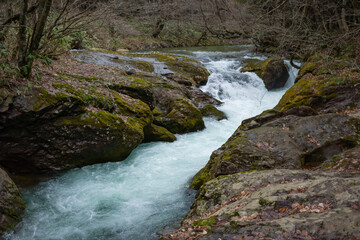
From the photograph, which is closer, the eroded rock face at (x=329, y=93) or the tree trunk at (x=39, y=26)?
the tree trunk at (x=39, y=26)

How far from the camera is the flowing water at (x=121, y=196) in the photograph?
4.76 m

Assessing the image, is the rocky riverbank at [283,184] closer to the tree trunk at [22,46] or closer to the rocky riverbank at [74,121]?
the rocky riverbank at [74,121]

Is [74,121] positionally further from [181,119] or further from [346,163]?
[346,163]

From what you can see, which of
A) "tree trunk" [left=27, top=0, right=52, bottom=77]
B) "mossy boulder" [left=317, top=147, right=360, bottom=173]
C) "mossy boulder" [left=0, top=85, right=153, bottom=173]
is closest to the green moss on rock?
"mossy boulder" [left=317, top=147, right=360, bottom=173]

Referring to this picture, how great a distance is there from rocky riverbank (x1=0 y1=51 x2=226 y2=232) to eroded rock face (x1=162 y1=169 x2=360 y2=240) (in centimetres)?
360

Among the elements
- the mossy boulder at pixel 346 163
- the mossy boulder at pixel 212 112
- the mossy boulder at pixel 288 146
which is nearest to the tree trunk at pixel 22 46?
the mossy boulder at pixel 288 146

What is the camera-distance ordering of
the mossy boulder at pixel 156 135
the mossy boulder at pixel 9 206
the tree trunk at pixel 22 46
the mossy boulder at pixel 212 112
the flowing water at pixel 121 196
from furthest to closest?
the mossy boulder at pixel 212 112 < the mossy boulder at pixel 156 135 < the tree trunk at pixel 22 46 < the flowing water at pixel 121 196 < the mossy boulder at pixel 9 206

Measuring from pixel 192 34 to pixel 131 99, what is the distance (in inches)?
924

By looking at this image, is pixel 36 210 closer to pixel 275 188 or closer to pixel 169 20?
pixel 275 188

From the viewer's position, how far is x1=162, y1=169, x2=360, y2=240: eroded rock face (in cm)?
253

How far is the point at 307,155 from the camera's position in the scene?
5.48 m

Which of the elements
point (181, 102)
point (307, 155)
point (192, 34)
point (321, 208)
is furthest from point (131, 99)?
point (192, 34)

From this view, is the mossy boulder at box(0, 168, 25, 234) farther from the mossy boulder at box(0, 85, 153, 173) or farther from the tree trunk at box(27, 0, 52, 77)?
the tree trunk at box(27, 0, 52, 77)

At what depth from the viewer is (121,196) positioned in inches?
233
